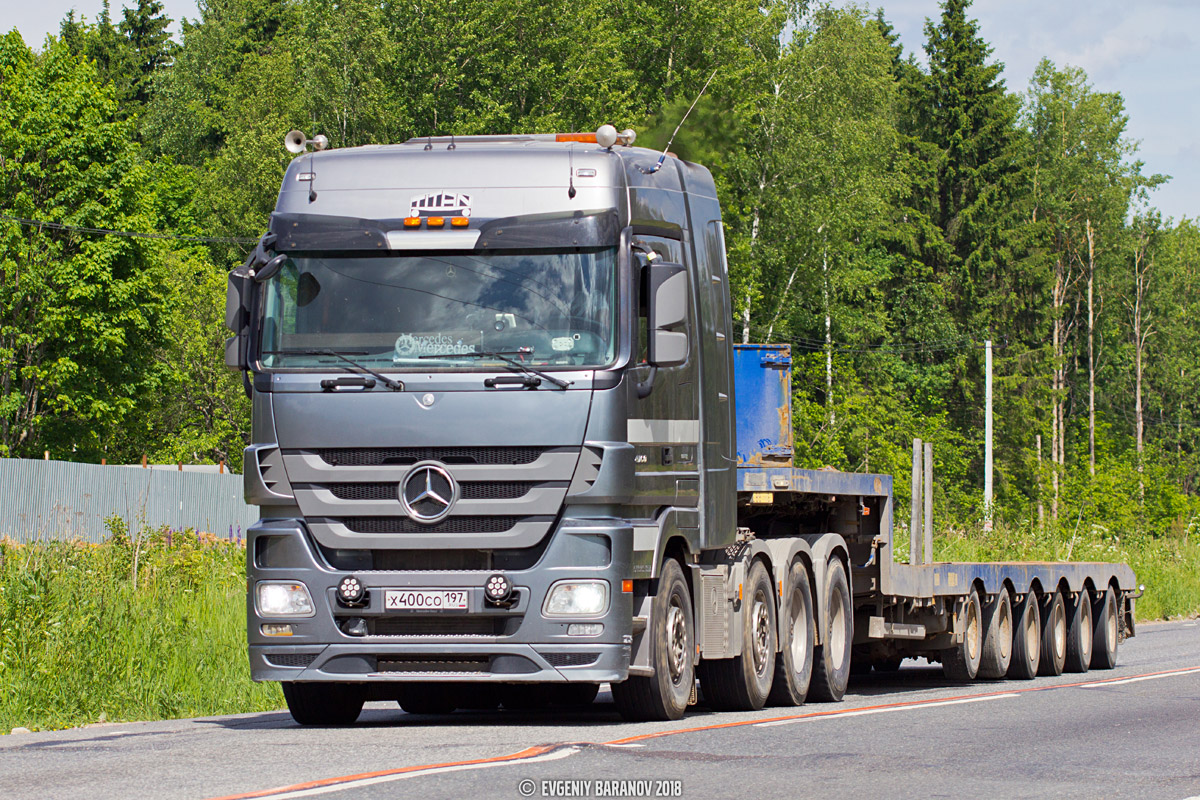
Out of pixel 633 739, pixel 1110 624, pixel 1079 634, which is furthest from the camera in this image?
pixel 1110 624

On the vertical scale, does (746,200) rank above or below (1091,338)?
above

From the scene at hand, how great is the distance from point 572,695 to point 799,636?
6.03 ft

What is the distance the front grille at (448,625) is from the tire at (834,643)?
4.17m

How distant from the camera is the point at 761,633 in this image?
12578 millimetres

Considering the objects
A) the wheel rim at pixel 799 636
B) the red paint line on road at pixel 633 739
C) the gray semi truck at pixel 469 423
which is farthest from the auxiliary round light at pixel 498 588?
the wheel rim at pixel 799 636

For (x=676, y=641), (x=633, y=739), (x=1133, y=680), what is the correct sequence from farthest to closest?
(x=1133, y=680) → (x=676, y=641) → (x=633, y=739)

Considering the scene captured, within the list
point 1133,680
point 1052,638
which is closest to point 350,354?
point 1133,680

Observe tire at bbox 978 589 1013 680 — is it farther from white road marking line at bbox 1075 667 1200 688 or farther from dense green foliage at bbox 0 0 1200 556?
dense green foliage at bbox 0 0 1200 556

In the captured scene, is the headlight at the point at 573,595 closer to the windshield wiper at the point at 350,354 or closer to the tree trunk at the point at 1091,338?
the windshield wiper at the point at 350,354

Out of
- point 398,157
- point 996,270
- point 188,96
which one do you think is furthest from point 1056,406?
point 398,157

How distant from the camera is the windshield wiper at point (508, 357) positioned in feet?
32.7

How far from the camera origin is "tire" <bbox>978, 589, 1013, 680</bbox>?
57.7 ft

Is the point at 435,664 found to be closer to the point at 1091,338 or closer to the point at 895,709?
the point at 895,709

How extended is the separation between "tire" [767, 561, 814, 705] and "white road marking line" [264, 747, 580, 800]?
14.2ft
